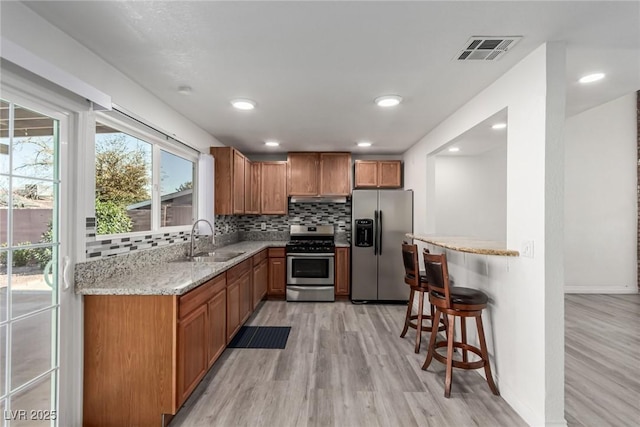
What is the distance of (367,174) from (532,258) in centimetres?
326

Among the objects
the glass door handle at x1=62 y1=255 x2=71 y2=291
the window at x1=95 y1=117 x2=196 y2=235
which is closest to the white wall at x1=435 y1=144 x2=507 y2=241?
the window at x1=95 y1=117 x2=196 y2=235

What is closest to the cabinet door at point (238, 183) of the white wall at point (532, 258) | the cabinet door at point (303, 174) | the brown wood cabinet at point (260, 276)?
the brown wood cabinet at point (260, 276)

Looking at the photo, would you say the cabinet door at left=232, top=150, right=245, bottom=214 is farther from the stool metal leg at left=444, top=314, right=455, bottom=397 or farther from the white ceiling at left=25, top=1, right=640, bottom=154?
the stool metal leg at left=444, top=314, right=455, bottom=397

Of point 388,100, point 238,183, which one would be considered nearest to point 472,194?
point 388,100

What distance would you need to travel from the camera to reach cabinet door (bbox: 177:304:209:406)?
1.86 meters

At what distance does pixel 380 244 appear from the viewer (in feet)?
14.9

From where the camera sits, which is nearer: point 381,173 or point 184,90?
point 184,90

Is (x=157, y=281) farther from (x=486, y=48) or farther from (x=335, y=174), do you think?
(x=335, y=174)

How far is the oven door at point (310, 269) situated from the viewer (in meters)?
4.55

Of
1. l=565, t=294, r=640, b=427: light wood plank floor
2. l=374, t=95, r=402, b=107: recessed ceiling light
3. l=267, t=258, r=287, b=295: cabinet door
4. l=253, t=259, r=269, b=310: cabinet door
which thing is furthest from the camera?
l=267, t=258, r=287, b=295: cabinet door

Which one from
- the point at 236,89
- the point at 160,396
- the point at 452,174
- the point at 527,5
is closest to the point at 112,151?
the point at 236,89

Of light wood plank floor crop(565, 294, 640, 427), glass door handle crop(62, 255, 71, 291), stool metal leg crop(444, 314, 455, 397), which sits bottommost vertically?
light wood plank floor crop(565, 294, 640, 427)

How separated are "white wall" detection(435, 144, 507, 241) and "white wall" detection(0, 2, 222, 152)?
169 inches

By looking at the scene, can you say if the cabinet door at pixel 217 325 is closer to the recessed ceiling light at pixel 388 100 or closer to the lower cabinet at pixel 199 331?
the lower cabinet at pixel 199 331
